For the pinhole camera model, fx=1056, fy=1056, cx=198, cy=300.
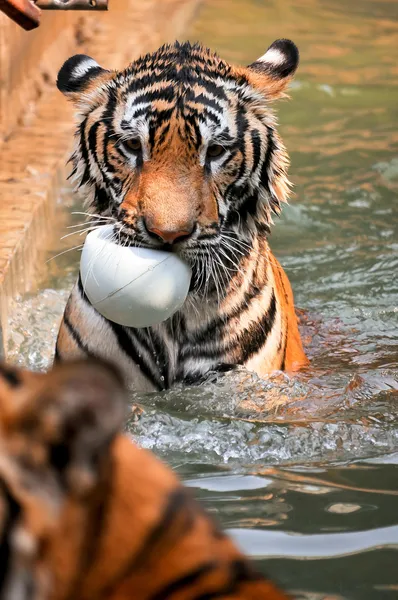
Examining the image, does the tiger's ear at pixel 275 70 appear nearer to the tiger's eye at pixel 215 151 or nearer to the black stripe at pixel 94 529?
the tiger's eye at pixel 215 151

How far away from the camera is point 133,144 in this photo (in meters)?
3.75

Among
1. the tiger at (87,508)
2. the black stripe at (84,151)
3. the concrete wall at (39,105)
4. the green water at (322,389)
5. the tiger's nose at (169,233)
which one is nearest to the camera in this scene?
the tiger at (87,508)

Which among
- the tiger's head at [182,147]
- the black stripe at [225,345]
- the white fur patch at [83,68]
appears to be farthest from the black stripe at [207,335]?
the white fur patch at [83,68]

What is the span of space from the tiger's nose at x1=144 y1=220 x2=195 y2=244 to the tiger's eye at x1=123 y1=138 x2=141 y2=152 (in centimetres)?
36

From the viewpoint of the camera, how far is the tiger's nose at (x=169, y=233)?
348cm

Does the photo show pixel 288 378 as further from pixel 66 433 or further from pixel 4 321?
pixel 66 433

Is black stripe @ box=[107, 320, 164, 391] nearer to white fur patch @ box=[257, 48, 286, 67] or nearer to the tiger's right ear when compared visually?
the tiger's right ear

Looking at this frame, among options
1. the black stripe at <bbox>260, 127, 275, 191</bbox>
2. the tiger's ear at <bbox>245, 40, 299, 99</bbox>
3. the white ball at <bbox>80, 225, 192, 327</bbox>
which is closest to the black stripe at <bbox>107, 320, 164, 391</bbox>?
the white ball at <bbox>80, 225, 192, 327</bbox>

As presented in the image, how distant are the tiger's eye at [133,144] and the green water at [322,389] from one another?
0.92 metres

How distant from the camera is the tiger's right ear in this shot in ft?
12.9

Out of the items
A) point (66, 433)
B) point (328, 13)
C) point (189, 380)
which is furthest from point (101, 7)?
point (328, 13)

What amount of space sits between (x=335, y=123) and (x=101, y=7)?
15.5 ft

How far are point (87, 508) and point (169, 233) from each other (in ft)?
6.92

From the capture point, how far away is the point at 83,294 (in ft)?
13.1
